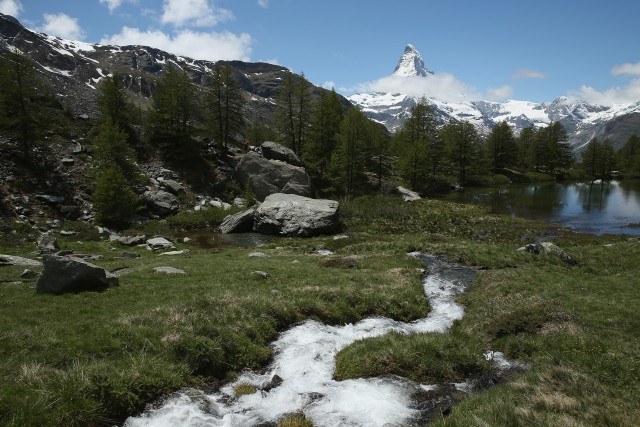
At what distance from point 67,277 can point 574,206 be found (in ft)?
243

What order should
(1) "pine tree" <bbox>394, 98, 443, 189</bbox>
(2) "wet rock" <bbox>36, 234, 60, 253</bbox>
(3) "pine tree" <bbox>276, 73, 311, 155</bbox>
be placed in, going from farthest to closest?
(1) "pine tree" <bbox>394, 98, 443, 189</bbox>
(3) "pine tree" <bbox>276, 73, 311, 155</bbox>
(2) "wet rock" <bbox>36, 234, 60, 253</bbox>

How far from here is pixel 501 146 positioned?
4897 inches

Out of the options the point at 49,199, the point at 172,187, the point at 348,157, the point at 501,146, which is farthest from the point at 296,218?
the point at 501,146

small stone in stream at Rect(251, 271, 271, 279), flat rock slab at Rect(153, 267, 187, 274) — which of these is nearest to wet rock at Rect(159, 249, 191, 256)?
flat rock slab at Rect(153, 267, 187, 274)

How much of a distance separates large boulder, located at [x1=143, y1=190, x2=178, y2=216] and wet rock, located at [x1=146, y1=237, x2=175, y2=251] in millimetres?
13409

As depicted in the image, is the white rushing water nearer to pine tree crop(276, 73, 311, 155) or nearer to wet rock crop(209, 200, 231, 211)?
wet rock crop(209, 200, 231, 211)

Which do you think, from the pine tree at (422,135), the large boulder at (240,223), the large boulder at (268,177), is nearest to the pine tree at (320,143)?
the large boulder at (268,177)

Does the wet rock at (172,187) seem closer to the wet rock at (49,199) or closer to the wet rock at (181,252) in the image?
the wet rock at (49,199)

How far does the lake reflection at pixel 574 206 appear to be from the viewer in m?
49.0

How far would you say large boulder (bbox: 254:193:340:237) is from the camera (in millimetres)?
43312

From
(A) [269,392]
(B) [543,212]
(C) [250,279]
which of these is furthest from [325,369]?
(B) [543,212]

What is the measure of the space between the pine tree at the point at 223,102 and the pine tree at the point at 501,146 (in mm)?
88912

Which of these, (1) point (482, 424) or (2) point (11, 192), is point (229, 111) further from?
(1) point (482, 424)

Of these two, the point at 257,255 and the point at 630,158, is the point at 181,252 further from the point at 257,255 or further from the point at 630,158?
the point at 630,158
